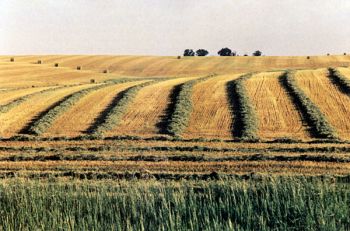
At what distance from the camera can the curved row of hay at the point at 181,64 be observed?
7369 cm

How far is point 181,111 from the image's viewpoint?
31750 millimetres

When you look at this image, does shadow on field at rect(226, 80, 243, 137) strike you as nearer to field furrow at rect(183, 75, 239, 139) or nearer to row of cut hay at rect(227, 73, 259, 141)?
row of cut hay at rect(227, 73, 259, 141)

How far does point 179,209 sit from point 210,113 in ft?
66.7

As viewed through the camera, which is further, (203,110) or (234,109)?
(203,110)

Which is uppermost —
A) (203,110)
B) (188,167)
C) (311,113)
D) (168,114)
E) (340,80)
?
(340,80)

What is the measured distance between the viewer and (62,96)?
40.4 m

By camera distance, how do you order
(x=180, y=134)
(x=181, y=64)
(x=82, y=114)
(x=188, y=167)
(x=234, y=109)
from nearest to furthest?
(x=188, y=167)
(x=180, y=134)
(x=234, y=109)
(x=82, y=114)
(x=181, y=64)

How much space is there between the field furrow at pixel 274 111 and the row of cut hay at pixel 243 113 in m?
0.34

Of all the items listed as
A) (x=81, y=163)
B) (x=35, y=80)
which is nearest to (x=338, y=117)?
(x=81, y=163)

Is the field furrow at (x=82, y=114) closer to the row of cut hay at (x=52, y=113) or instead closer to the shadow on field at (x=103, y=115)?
the shadow on field at (x=103, y=115)

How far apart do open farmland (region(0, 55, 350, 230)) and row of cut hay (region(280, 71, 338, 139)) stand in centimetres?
9

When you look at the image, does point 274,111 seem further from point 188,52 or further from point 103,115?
point 188,52

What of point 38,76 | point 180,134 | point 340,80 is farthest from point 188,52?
point 180,134

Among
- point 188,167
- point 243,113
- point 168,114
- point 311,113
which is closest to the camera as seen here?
point 188,167
